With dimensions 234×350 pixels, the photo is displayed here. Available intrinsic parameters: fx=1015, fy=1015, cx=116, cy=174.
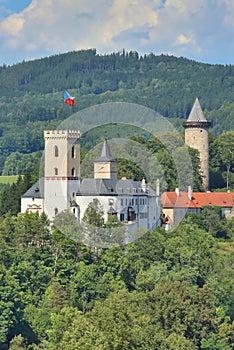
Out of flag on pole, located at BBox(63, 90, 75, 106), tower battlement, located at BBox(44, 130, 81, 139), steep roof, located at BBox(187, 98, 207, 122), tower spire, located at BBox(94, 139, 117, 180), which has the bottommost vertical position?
tower spire, located at BBox(94, 139, 117, 180)

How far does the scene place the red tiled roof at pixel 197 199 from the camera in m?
75.6

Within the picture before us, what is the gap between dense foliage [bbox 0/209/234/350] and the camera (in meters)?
49.7

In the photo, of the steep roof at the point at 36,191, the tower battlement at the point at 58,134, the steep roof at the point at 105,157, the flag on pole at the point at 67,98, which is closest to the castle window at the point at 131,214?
the steep roof at the point at 105,157

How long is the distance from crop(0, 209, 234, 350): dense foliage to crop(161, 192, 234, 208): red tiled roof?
5.77 m

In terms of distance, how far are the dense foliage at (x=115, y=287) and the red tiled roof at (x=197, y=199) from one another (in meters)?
5.77

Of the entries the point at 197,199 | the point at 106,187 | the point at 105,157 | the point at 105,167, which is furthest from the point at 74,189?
the point at 197,199

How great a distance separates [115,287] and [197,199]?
22798mm

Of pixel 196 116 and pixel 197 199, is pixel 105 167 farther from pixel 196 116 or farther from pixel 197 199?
pixel 196 116

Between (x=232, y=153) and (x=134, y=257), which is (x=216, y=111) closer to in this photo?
(x=232, y=153)

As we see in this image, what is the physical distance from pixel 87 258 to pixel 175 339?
53.2 feet

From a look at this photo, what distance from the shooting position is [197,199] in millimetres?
80375

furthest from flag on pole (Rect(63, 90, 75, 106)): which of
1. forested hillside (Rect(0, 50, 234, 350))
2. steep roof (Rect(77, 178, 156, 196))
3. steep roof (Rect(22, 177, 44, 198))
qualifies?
forested hillside (Rect(0, 50, 234, 350))

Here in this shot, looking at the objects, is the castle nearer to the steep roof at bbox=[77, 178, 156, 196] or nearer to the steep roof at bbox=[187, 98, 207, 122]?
the steep roof at bbox=[77, 178, 156, 196]

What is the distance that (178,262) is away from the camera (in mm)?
65000
